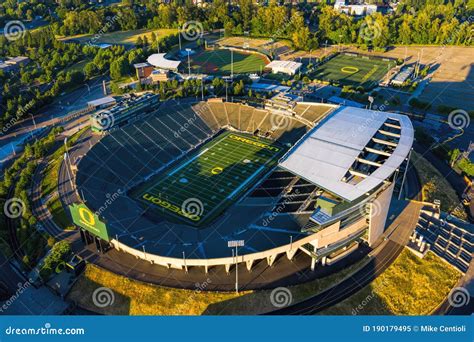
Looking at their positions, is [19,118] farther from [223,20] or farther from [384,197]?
[223,20]

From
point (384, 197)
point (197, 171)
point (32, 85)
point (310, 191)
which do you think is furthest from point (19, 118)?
point (384, 197)
